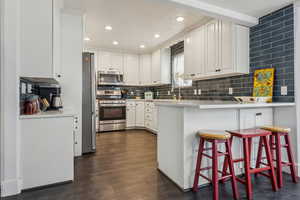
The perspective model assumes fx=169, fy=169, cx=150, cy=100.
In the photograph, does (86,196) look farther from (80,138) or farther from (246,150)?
(246,150)

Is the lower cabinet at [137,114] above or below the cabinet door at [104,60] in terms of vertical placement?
below

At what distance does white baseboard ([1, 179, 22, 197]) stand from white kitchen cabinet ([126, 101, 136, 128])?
3652 millimetres

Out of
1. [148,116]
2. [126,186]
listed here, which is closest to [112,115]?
[148,116]

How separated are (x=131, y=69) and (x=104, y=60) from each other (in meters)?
0.92

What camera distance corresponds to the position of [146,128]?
17.5ft

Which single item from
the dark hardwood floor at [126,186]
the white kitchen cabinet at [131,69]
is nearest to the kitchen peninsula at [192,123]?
the dark hardwood floor at [126,186]

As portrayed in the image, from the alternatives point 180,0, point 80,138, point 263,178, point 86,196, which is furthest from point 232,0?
point 80,138

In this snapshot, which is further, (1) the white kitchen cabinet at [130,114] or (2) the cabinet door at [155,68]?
(1) the white kitchen cabinet at [130,114]

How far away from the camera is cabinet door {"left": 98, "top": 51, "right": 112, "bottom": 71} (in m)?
5.30

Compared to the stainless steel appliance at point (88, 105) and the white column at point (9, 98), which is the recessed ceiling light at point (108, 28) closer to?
the stainless steel appliance at point (88, 105)

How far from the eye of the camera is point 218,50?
9.86ft

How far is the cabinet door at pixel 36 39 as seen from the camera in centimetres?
185

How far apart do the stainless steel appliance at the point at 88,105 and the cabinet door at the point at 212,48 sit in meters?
2.21

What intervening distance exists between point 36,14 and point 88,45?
327cm
